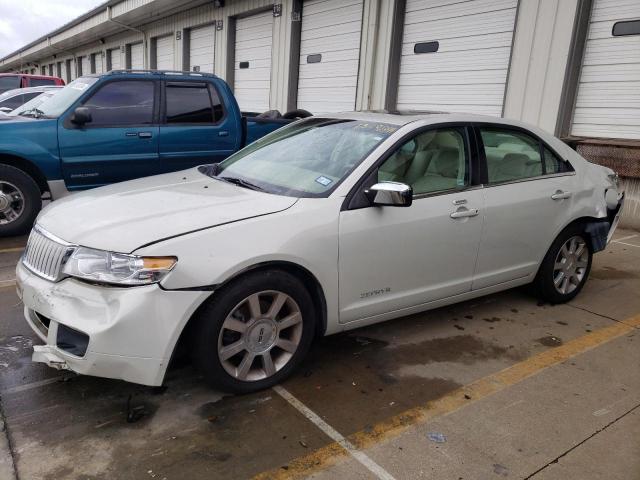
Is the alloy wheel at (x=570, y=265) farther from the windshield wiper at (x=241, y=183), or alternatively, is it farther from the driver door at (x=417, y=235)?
the windshield wiper at (x=241, y=183)

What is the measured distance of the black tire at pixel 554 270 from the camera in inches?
170

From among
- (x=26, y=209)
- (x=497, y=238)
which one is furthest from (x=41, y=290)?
(x=26, y=209)

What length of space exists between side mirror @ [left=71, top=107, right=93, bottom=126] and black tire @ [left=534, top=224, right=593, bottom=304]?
4.96 meters

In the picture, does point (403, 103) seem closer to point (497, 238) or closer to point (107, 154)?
point (107, 154)

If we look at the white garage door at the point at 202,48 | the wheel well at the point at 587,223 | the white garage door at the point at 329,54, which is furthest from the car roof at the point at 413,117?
the white garage door at the point at 202,48

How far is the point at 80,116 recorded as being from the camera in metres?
5.90

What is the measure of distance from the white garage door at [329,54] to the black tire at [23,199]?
299 inches

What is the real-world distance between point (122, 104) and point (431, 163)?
4.21 metres

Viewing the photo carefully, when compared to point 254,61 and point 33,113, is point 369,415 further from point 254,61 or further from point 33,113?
point 254,61

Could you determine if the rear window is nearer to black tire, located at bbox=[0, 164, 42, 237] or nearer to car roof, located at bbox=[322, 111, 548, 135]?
black tire, located at bbox=[0, 164, 42, 237]

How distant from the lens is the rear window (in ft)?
45.7

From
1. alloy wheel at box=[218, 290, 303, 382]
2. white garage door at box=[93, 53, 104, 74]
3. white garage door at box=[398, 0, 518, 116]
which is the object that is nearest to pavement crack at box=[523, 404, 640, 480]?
alloy wheel at box=[218, 290, 303, 382]

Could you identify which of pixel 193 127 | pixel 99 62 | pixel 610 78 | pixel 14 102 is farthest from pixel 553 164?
pixel 99 62

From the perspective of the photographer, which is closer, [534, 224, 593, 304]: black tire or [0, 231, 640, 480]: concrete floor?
[0, 231, 640, 480]: concrete floor
